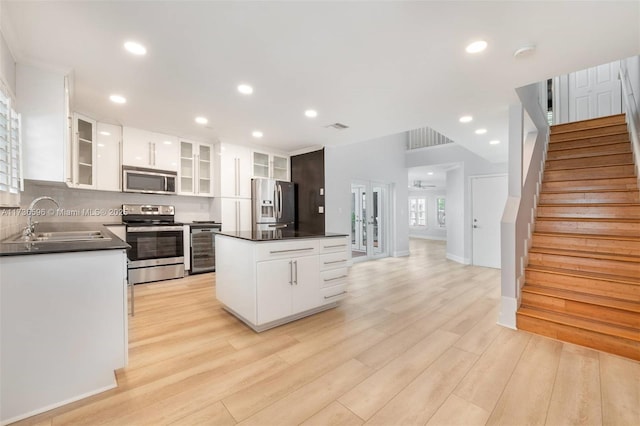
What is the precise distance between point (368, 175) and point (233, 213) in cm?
313

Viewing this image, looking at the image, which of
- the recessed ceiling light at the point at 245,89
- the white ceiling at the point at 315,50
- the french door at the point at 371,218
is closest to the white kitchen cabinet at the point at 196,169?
the white ceiling at the point at 315,50

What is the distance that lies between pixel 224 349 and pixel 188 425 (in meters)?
0.77

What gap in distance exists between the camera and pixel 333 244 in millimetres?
2992

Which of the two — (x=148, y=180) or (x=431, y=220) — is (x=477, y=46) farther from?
(x=431, y=220)

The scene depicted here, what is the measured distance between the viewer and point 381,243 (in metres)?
6.70

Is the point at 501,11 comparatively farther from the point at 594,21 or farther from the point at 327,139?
the point at 327,139

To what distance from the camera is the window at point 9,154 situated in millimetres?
1836

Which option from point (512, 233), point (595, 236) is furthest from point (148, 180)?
point (595, 236)

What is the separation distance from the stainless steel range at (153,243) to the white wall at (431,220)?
10.0 m

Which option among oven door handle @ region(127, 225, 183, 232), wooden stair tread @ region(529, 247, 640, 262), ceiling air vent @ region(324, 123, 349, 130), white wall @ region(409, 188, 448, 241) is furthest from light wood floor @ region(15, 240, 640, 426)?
white wall @ region(409, 188, 448, 241)

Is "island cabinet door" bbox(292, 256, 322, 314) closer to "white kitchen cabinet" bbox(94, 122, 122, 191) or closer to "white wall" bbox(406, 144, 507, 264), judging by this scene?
"white kitchen cabinet" bbox(94, 122, 122, 191)

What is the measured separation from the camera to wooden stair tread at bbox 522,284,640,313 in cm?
230

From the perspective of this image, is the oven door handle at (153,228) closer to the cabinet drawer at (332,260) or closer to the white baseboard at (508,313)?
the cabinet drawer at (332,260)

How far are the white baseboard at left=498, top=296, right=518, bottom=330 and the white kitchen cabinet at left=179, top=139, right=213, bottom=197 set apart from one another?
4.65 meters
